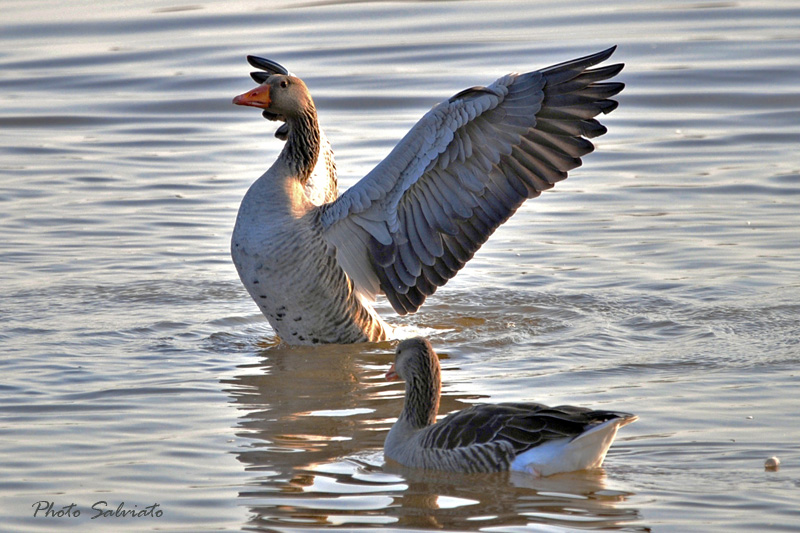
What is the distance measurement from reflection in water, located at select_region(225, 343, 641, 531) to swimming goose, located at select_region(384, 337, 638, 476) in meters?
0.06

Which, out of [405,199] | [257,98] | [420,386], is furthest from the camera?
[257,98]

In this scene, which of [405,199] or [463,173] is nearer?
[463,173]

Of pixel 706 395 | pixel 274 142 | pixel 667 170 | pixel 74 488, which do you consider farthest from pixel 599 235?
pixel 74 488

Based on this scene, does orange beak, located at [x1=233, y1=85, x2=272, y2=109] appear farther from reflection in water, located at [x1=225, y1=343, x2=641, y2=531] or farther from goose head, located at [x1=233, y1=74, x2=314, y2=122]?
reflection in water, located at [x1=225, y1=343, x2=641, y2=531]

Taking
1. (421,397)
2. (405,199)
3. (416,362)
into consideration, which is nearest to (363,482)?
(421,397)

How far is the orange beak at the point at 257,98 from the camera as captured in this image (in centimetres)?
855

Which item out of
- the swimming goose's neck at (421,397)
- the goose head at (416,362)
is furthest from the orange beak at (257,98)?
the swimming goose's neck at (421,397)

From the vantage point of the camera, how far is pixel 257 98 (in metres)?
8.58

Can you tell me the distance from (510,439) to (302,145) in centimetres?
345

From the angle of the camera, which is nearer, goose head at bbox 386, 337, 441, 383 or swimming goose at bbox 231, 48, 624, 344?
goose head at bbox 386, 337, 441, 383

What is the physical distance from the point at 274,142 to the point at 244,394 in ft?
23.5

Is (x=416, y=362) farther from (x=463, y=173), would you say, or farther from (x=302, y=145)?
(x=302, y=145)

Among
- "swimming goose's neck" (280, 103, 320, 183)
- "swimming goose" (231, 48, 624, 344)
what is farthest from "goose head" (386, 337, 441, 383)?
"swimming goose's neck" (280, 103, 320, 183)

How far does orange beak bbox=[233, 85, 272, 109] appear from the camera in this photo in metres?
8.55
